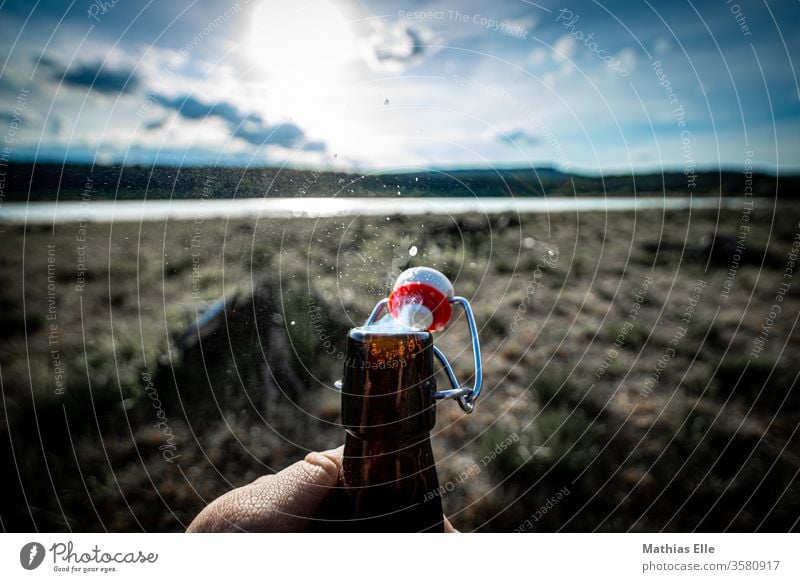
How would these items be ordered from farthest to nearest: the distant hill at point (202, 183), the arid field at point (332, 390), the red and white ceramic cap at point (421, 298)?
the arid field at point (332, 390) < the distant hill at point (202, 183) < the red and white ceramic cap at point (421, 298)

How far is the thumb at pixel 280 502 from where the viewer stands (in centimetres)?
43

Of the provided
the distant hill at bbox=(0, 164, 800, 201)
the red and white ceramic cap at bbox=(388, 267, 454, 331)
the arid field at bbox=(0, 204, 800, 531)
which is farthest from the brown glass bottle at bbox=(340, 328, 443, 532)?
the distant hill at bbox=(0, 164, 800, 201)

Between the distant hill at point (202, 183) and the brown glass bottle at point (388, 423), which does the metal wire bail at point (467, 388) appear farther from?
the distant hill at point (202, 183)

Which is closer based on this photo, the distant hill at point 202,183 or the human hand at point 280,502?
the human hand at point 280,502

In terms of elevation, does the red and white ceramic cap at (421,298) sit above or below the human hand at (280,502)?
above

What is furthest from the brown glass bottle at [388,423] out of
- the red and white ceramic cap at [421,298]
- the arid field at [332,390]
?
the arid field at [332,390]

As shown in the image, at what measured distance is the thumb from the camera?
433 millimetres

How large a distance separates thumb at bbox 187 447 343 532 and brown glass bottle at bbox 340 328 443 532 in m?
0.02
